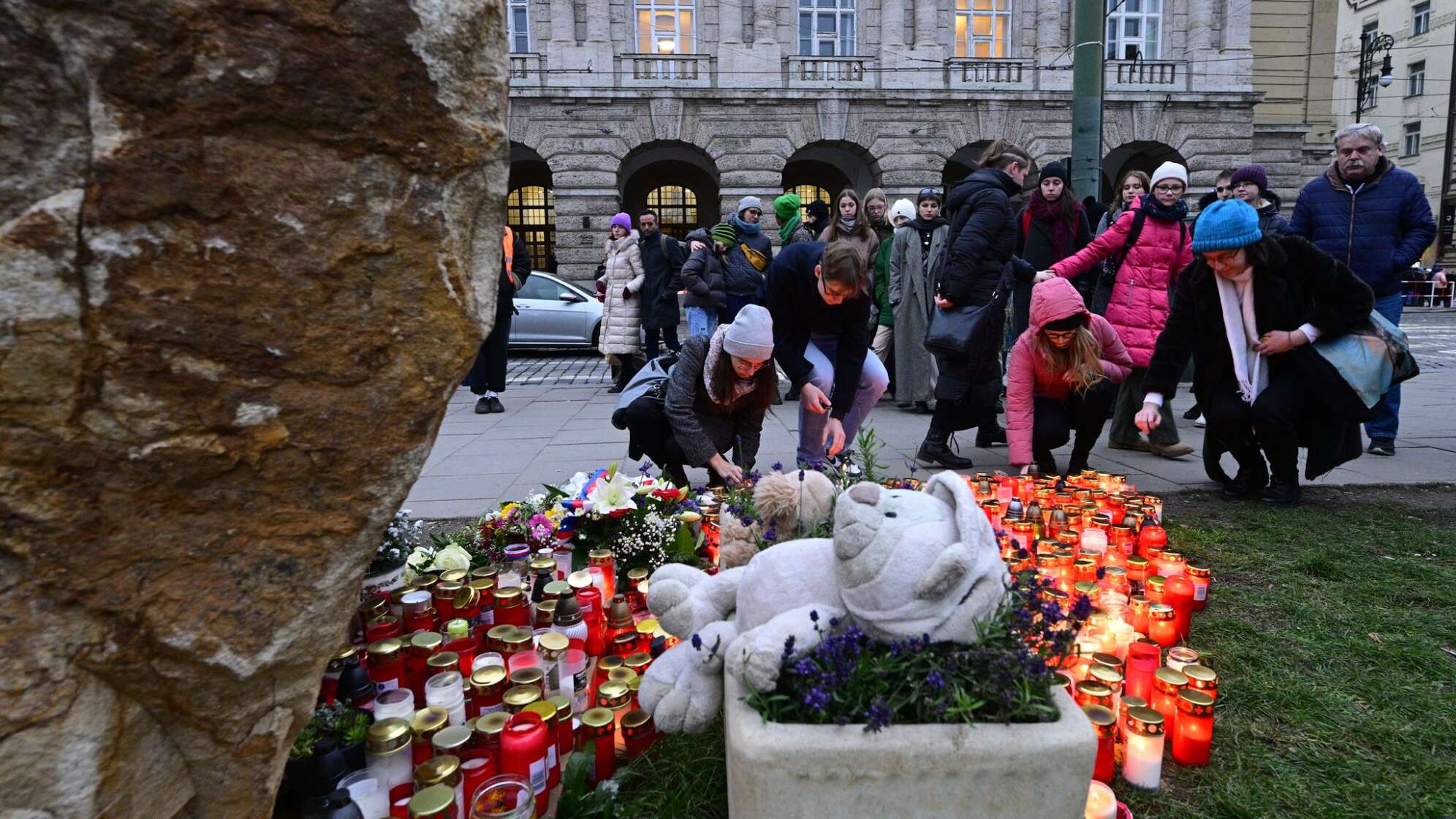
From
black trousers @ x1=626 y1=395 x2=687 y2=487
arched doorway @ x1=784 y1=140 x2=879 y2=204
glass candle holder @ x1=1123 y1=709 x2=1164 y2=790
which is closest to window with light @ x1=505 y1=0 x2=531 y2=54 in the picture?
arched doorway @ x1=784 y1=140 x2=879 y2=204

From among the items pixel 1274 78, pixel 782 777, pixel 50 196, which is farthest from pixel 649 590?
pixel 1274 78

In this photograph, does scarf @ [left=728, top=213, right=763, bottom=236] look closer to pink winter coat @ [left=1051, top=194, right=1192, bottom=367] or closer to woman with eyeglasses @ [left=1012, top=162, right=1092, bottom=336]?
woman with eyeglasses @ [left=1012, top=162, right=1092, bottom=336]

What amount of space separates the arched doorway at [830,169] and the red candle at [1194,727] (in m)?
16.8

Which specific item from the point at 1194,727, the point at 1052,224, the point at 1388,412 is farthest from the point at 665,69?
the point at 1194,727

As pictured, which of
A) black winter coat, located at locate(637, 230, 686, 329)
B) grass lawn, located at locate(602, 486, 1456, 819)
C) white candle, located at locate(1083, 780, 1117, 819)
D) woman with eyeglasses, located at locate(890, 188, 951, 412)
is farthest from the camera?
black winter coat, located at locate(637, 230, 686, 329)

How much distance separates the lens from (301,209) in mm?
1215

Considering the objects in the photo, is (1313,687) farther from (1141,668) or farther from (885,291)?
(885,291)

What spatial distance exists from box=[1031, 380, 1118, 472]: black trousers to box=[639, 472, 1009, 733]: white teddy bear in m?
3.18

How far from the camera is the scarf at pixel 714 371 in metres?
3.72

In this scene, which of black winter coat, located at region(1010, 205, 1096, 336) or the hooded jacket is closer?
the hooded jacket

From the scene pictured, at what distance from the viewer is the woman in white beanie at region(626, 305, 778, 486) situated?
140 inches

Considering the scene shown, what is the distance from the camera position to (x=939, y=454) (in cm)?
505

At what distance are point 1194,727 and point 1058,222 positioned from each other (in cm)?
489

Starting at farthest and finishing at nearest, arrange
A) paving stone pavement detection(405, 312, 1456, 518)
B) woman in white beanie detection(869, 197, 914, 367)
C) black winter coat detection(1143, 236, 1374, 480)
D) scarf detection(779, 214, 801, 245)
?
scarf detection(779, 214, 801, 245), woman in white beanie detection(869, 197, 914, 367), paving stone pavement detection(405, 312, 1456, 518), black winter coat detection(1143, 236, 1374, 480)
